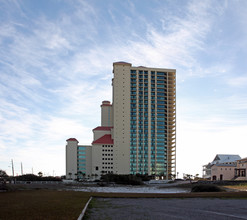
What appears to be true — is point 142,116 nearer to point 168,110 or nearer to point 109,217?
point 168,110

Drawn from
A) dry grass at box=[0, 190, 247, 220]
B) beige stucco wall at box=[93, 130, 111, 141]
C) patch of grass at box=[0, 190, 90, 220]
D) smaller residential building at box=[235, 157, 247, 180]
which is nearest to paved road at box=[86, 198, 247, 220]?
patch of grass at box=[0, 190, 90, 220]

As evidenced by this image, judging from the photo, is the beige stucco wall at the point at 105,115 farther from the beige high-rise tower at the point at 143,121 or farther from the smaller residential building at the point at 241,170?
the smaller residential building at the point at 241,170

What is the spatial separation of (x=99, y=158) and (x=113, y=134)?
14.0m

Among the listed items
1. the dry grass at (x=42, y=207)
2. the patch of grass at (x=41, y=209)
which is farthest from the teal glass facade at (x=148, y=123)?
the patch of grass at (x=41, y=209)

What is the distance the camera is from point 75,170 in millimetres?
154250

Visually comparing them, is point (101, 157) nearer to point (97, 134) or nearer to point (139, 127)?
point (97, 134)

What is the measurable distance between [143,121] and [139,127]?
3669mm

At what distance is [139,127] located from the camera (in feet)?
495

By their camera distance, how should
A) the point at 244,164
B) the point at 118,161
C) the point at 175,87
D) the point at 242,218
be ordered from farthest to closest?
1. the point at 175,87
2. the point at 118,161
3. the point at 244,164
4. the point at 242,218

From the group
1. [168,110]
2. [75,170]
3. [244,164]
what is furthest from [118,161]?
[244,164]

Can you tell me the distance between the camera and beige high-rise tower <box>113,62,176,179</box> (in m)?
148

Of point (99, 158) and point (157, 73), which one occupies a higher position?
point (157, 73)

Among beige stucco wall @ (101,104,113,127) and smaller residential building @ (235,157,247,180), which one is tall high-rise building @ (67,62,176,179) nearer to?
beige stucco wall @ (101,104,113,127)

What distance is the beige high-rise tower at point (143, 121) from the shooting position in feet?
485
